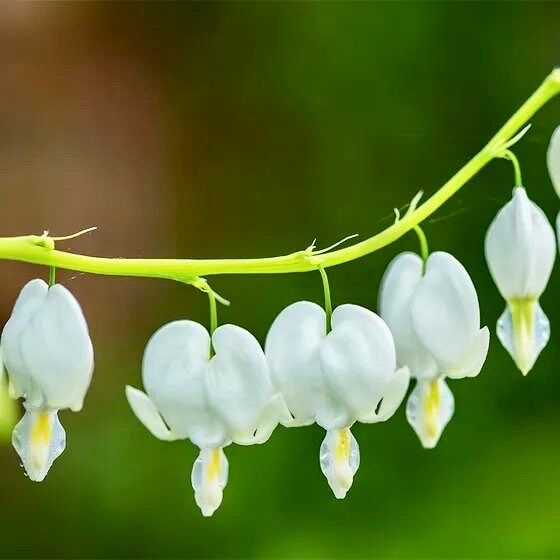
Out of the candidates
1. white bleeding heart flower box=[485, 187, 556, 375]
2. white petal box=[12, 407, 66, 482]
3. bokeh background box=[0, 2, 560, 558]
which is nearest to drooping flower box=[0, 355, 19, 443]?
white petal box=[12, 407, 66, 482]

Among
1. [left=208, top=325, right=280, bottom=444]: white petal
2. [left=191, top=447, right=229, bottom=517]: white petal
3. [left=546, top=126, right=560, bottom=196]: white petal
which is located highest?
[left=546, top=126, right=560, bottom=196]: white petal

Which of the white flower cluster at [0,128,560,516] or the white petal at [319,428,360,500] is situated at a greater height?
the white flower cluster at [0,128,560,516]

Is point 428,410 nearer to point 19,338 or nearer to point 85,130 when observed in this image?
point 19,338

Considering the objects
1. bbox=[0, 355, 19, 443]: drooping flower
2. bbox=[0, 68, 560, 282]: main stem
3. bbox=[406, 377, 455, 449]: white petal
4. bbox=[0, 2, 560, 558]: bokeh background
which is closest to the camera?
bbox=[0, 68, 560, 282]: main stem

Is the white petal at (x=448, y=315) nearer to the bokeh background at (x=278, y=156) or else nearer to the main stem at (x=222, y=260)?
the main stem at (x=222, y=260)

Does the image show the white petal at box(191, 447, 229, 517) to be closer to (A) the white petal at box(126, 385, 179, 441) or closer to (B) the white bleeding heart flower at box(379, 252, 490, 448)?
(A) the white petal at box(126, 385, 179, 441)

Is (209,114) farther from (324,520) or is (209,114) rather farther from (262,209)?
(324,520)

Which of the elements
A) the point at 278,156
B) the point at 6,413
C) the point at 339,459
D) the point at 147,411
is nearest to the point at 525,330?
the point at 339,459
